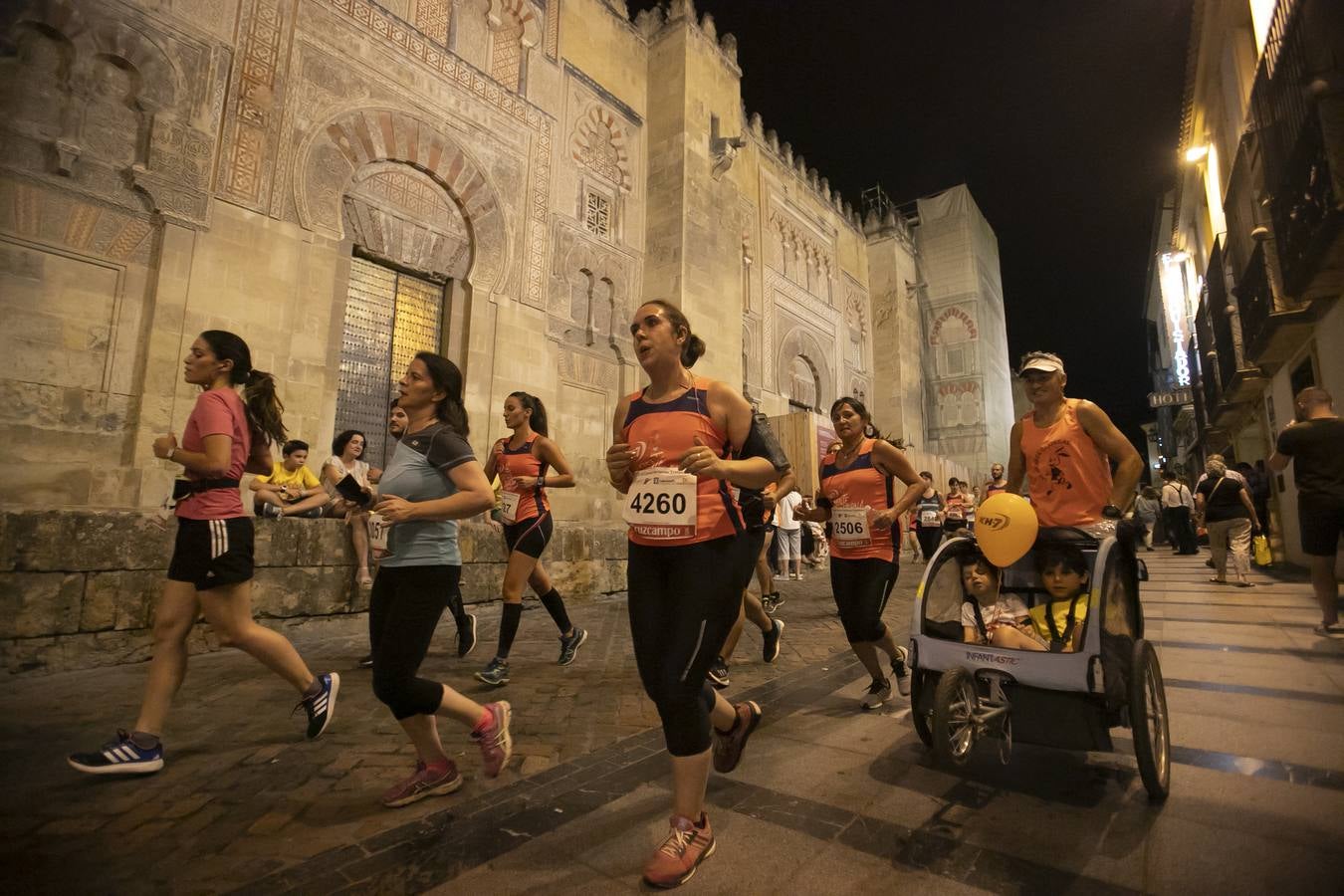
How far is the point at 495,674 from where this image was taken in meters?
4.20

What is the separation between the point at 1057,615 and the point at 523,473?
343cm

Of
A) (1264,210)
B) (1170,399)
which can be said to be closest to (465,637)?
(1264,210)

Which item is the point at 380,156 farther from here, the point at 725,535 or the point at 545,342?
the point at 725,535

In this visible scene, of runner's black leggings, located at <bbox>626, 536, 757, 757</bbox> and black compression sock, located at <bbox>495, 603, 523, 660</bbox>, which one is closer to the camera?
runner's black leggings, located at <bbox>626, 536, 757, 757</bbox>

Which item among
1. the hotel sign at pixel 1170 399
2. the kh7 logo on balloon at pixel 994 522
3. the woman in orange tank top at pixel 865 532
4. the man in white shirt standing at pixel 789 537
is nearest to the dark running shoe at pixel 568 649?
the woman in orange tank top at pixel 865 532

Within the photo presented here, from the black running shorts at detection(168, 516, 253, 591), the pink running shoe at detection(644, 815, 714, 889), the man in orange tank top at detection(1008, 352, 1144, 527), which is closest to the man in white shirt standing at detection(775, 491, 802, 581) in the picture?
the man in orange tank top at detection(1008, 352, 1144, 527)

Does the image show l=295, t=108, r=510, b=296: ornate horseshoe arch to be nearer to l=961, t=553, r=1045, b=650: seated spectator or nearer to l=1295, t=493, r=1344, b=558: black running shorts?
l=961, t=553, r=1045, b=650: seated spectator

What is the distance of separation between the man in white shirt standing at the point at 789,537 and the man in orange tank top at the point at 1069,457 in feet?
21.5

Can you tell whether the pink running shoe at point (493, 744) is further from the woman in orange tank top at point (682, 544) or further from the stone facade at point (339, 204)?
the stone facade at point (339, 204)

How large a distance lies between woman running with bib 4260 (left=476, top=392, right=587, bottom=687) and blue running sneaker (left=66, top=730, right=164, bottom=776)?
1.85m

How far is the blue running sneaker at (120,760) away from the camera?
2.59m

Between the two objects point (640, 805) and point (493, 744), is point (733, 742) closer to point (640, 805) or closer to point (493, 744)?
point (640, 805)

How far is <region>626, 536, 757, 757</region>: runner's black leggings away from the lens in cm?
192

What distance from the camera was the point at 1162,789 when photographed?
2344 millimetres
